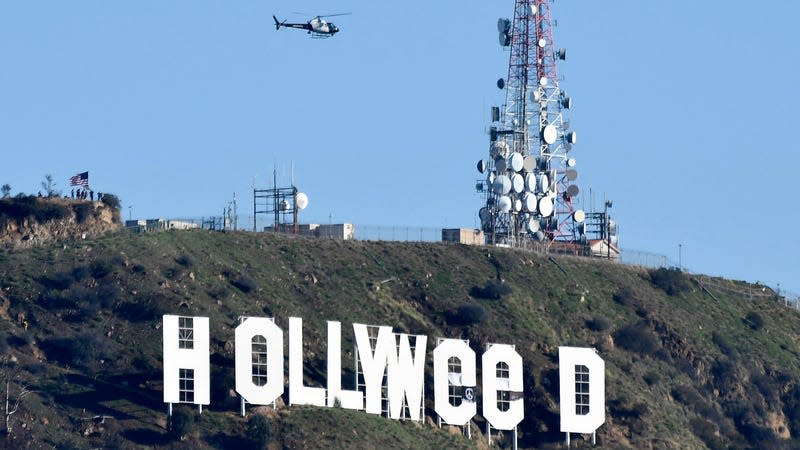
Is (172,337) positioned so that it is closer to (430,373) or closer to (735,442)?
(430,373)

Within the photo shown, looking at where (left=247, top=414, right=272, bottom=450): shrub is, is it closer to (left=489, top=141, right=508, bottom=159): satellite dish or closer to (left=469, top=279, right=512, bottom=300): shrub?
(left=469, top=279, right=512, bottom=300): shrub

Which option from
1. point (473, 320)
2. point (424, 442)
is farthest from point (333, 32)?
point (424, 442)

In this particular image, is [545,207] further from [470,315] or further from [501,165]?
[470,315]

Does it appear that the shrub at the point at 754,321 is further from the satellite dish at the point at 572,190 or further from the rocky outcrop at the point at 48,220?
the rocky outcrop at the point at 48,220

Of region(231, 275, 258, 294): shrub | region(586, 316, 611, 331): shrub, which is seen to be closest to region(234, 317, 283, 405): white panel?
region(231, 275, 258, 294): shrub

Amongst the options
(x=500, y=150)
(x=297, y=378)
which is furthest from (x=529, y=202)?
(x=297, y=378)
